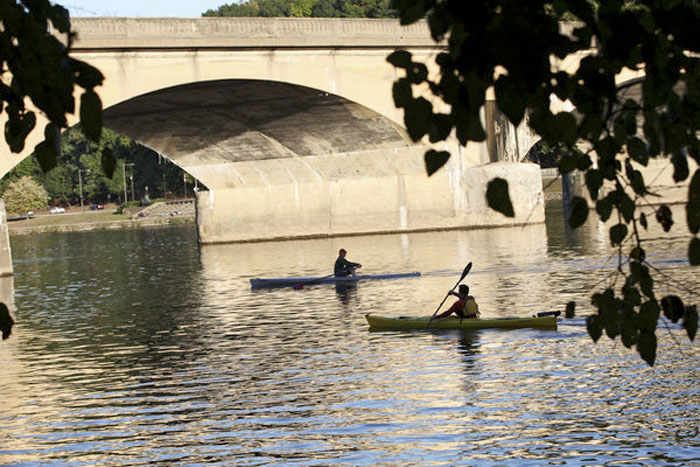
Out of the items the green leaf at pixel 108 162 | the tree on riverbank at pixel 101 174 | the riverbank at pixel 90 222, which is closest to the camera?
the green leaf at pixel 108 162

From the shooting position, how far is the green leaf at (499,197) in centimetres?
396

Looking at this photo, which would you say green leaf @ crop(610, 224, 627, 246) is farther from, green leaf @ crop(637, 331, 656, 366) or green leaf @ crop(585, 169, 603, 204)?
green leaf @ crop(637, 331, 656, 366)

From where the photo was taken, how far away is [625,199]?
4.51m

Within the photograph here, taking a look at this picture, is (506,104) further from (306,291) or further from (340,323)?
(306,291)

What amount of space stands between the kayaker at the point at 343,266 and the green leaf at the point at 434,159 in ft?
81.3

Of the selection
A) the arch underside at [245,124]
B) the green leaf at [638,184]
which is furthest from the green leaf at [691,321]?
the arch underside at [245,124]

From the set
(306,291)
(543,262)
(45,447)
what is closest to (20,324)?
(306,291)

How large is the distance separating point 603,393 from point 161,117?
30.4m

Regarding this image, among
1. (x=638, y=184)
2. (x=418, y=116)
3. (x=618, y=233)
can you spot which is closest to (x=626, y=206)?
(x=638, y=184)

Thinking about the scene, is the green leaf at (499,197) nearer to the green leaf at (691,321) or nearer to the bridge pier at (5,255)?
the green leaf at (691,321)

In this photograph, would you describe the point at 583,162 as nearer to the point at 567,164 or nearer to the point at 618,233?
the point at 567,164

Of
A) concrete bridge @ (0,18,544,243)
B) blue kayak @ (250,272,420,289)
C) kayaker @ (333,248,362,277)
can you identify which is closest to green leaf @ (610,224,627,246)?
kayaker @ (333,248,362,277)

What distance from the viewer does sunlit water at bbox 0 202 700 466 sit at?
1151 cm

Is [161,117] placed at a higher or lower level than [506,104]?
higher
